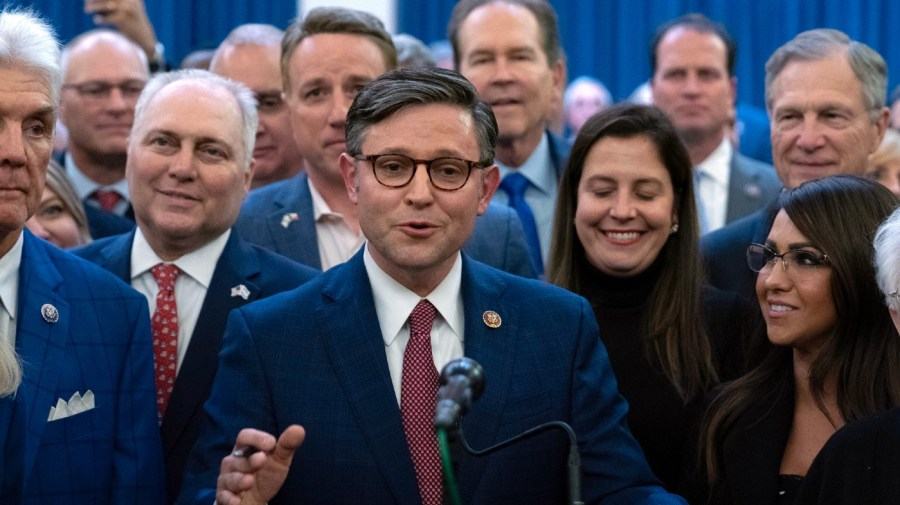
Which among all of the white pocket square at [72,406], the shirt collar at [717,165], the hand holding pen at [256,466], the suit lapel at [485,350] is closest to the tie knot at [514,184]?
the shirt collar at [717,165]

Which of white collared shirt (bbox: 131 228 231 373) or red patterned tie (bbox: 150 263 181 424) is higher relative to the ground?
white collared shirt (bbox: 131 228 231 373)

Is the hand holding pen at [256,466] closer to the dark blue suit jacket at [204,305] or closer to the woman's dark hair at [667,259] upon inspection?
the dark blue suit jacket at [204,305]

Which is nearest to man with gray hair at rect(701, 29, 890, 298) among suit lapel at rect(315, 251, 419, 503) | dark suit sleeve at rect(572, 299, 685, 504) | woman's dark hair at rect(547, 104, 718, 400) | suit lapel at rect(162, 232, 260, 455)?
woman's dark hair at rect(547, 104, 718, 400)

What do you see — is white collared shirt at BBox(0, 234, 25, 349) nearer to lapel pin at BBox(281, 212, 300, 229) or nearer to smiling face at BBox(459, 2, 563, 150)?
lapel pin at BBox(281, 212, 300, 229)

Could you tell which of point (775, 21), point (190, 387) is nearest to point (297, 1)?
point (775, 21)

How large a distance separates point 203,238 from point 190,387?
46 centimetres

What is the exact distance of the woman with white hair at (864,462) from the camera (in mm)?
2869

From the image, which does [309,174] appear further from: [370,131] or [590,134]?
[370,131]

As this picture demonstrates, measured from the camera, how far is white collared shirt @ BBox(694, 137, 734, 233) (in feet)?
18.0

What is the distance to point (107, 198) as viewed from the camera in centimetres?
517

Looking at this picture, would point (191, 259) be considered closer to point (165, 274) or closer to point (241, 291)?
point (165, 274)

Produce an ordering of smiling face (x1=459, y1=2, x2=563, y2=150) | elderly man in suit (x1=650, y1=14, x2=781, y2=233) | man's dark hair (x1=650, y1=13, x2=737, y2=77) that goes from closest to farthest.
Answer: smiling face (x1=459, y1=2, x2=563, y2=150) < elderly man in suit (x1=650, y1=14, x2=781, y2=233) < man's dark hair (x1=650, y1=13, x2=737, y2=77)

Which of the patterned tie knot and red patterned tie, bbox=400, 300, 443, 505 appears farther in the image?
the patterned tie knot

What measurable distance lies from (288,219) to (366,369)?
1.32 metres
